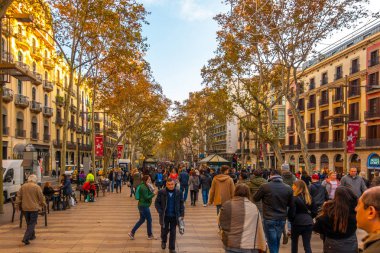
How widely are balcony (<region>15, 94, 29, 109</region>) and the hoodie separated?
32.8 metres

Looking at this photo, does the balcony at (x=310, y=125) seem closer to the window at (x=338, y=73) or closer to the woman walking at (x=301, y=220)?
the window at (x=338, y=73)

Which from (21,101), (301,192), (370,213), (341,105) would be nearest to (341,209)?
(370,213)

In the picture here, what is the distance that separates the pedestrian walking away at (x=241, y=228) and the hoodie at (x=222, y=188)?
5230 millimetres

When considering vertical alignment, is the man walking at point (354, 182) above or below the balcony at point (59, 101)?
below

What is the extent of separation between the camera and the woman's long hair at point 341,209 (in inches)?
179

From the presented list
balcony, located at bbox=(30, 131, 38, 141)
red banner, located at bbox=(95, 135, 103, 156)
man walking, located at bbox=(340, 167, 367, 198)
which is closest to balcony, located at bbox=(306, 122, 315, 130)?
red banner, located at bbox=(95, 135, 103, 156)

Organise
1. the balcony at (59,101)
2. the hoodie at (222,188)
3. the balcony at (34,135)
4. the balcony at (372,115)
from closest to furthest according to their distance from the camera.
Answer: the hoodie at (222,188), the balcony at (372,115), the balcony at (34,135), the balcony at (59,101)

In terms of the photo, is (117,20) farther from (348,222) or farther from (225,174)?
(348,222)

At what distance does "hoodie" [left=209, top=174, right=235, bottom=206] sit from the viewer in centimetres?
1025

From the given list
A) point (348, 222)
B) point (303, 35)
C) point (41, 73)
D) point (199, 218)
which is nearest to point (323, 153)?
point (303, 35)

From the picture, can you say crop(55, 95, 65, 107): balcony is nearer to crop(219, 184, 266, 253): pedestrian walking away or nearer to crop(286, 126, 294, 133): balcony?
crop(286, 126, 294, 133): balcony

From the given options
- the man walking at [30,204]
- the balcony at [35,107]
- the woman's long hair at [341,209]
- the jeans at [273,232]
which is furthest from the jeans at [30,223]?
the balcony at [35,107]

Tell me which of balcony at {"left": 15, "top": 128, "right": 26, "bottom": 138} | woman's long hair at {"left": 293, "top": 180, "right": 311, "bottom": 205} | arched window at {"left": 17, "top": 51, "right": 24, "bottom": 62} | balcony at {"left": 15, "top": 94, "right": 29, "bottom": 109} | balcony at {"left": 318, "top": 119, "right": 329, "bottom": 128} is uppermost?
arched window at {"left": 17, "top": 51, "right": 24, "bottom": 62}

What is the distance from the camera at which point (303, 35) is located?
20.0 metres
